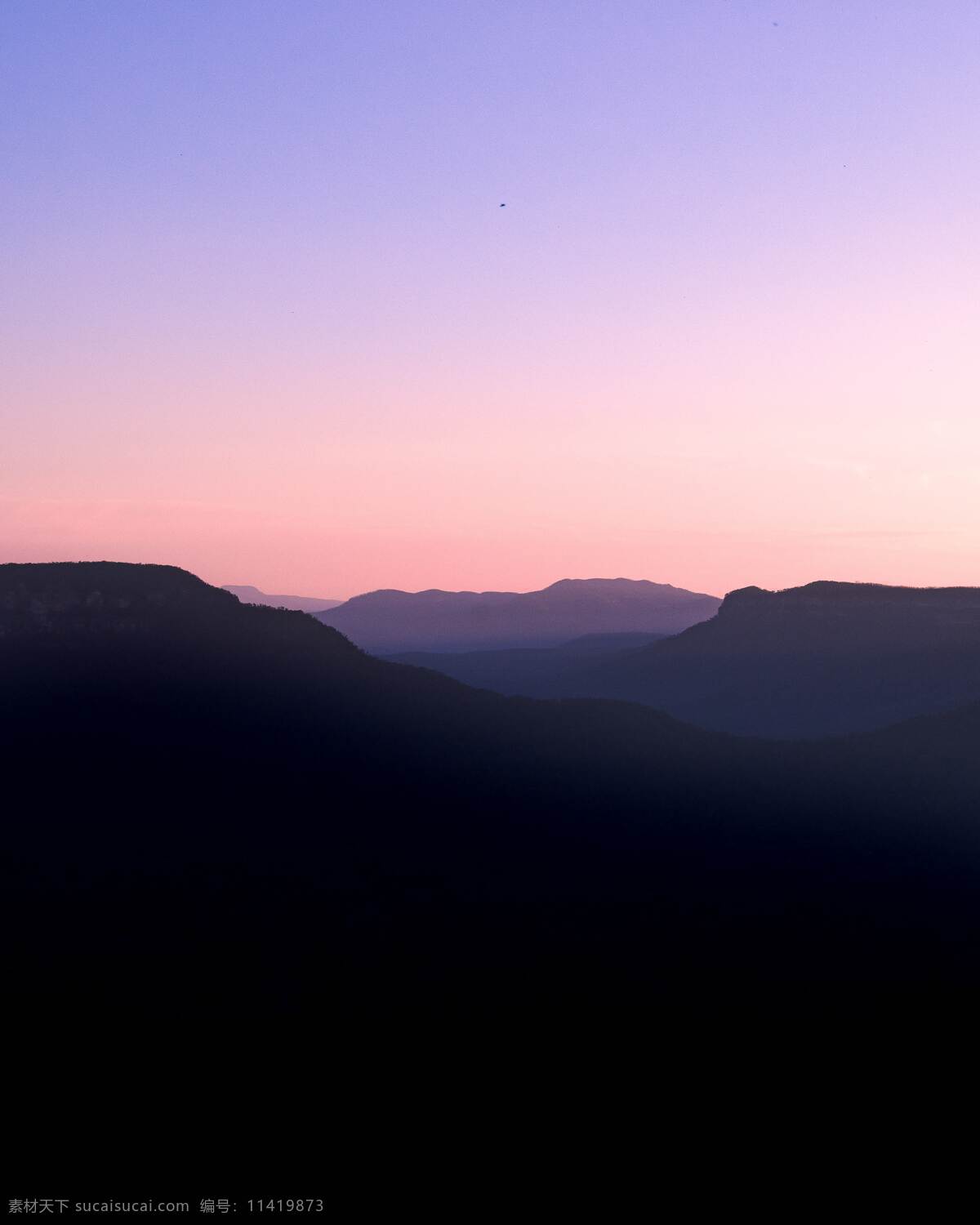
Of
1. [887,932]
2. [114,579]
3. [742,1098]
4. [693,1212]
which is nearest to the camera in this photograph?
[693,1212]

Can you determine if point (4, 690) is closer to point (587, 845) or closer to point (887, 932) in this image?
point (587, 845)

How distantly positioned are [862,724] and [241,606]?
111262mm

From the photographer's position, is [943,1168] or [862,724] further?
[862,724]

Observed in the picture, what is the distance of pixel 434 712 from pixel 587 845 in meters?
17.9

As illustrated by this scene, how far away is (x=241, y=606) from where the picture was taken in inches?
3898

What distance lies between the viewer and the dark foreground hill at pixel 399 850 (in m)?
69.4

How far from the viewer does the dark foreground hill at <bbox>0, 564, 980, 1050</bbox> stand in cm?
6944

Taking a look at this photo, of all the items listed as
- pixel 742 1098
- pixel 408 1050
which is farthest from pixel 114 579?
pixel 742 1098

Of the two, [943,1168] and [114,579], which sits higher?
[114,579]

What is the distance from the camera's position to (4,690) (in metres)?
82.4

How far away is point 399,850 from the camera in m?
79.6

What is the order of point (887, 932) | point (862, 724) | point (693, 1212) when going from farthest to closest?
point (862, 724) → point (887, 932) → point (693, 1212)

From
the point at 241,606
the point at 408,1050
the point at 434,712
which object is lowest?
the point at 408,1050

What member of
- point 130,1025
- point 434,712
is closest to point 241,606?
point 434,712
